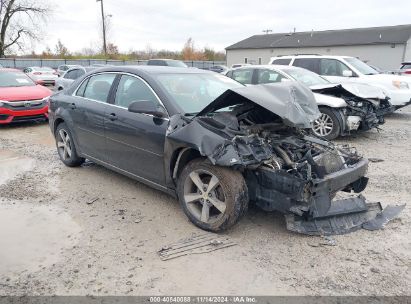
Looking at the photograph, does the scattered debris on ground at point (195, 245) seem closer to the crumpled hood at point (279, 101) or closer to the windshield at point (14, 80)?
the crumpled hood at point (279, 101)

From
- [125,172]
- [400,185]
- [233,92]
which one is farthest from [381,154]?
[125,172]

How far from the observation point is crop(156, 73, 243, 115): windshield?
14.0ft

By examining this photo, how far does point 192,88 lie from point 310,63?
7.67 metres

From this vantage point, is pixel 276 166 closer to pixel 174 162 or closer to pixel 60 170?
pixel 174 162

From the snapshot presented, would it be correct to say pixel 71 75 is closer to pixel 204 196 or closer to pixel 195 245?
pixel 204 196

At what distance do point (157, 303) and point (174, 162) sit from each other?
1638mm

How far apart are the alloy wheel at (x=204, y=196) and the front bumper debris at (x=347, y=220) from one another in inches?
29.0

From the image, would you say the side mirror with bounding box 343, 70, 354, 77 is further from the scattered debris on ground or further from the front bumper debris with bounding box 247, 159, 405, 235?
the scattered debris on ground

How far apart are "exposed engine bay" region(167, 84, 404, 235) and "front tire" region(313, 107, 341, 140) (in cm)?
359

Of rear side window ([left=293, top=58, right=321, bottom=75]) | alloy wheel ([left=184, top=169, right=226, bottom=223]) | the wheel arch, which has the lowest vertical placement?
alloy wheel ([left=184, top=169, right=226, bottom=223])

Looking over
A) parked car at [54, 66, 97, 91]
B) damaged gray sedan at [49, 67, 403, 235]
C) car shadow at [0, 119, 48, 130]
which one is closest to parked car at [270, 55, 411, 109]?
damaged gray sedan at [49, 67, 403, 235]

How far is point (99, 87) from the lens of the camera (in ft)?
Result: 17.1

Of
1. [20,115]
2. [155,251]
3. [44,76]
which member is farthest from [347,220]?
[44,76]

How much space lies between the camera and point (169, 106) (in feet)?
13.5
